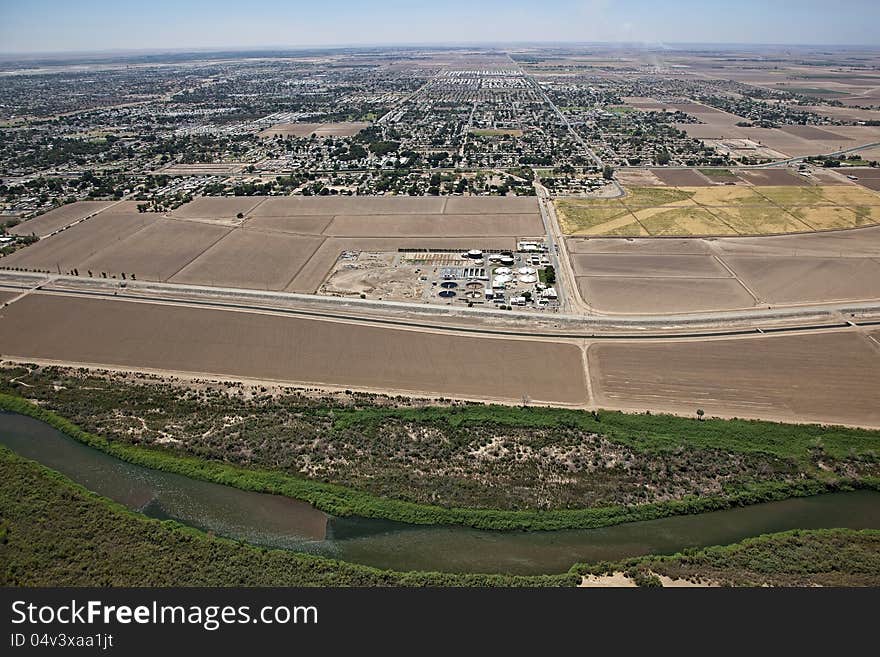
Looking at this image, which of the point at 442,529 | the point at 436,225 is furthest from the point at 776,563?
the point at 436,225

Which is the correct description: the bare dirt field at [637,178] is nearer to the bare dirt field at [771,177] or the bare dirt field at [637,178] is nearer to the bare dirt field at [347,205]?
the bare dirt field at [771,177]

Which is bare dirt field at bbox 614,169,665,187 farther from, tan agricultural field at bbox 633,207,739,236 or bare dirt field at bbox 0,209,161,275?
bare dirt field at bbox 0,209,161,275

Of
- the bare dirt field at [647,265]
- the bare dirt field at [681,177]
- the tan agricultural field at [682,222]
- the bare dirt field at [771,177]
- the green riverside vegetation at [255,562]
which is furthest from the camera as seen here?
the bare dirt field at [681,177]

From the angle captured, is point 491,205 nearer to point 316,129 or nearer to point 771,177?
point 771,177

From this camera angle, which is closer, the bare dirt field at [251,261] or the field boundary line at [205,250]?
the bare dirt field at [251,261]

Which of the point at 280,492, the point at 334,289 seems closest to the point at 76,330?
the point at 334,289

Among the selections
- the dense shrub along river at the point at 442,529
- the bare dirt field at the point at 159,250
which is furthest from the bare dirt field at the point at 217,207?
the dense shrub along river at the point at 442,529

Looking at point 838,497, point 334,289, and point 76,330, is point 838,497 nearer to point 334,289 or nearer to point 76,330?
point 334,289
